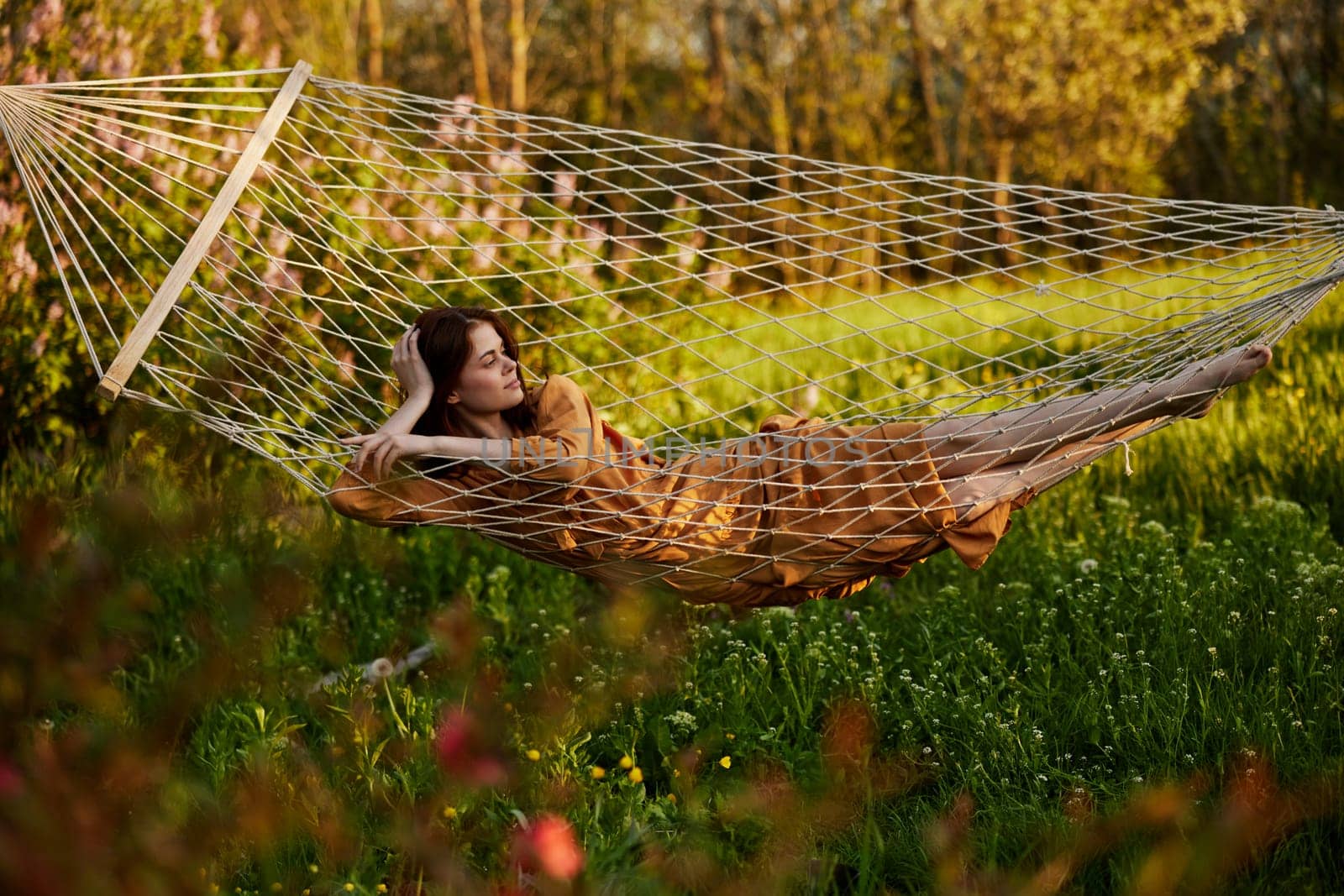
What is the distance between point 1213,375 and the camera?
5.85 ft

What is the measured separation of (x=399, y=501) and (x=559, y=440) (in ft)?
0.86

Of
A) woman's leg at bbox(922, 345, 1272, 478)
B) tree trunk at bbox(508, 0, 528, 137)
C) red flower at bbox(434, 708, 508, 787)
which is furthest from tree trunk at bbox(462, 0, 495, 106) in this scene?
red flower at bbox(434, 708, 508, 787)

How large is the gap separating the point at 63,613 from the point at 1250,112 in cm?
816

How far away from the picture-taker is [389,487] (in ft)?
6.00

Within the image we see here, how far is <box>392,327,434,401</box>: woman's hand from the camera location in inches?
75.8

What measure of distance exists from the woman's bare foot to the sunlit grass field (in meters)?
0.42

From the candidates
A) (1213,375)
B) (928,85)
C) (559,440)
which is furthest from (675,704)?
(928,85)

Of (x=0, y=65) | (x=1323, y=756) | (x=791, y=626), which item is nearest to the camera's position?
(x=1323, y=756)

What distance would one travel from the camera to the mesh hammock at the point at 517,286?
1.87m

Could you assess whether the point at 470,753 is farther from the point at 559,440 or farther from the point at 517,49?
the point at 517,49

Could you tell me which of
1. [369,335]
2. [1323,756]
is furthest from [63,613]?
[369,335]

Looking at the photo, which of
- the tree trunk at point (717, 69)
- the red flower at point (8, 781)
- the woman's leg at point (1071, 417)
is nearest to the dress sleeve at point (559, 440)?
the woman's leg at point (1071, 417)

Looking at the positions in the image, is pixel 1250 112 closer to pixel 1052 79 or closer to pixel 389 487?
pixel 1052 79

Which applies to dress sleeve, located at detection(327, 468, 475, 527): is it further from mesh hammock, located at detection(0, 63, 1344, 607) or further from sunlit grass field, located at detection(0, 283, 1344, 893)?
sunlit grass field, located at detection(0, 283, 1344, 893)
